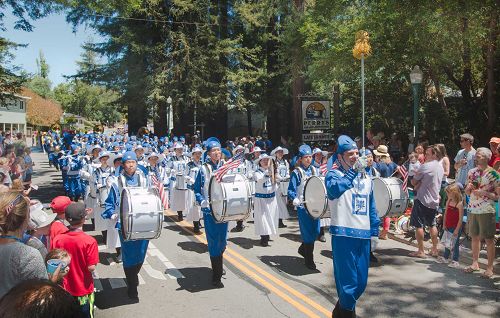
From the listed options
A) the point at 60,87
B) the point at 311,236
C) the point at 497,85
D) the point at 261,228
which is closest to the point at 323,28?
the point at 497,85

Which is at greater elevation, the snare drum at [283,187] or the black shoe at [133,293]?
the snare drum at [283,187]

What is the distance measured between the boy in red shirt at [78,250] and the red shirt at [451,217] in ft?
19.9

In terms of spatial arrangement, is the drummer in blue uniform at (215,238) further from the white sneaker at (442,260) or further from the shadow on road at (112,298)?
the white sneaker at (442,260)

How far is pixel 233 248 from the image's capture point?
9.62 m

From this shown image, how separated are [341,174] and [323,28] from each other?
12.4 m

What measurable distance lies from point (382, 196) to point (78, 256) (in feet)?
16.9

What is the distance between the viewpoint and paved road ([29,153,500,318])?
620 cm

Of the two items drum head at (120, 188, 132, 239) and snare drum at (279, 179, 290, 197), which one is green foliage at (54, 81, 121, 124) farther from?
drum head at (120, 188, 132, 239)

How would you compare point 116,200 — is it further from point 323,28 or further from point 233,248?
point 323,28

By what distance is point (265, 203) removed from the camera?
1006 cm

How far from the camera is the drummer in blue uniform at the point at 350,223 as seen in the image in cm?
512

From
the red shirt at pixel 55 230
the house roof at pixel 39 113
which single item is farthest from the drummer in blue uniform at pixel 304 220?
the house roof at pixel 39 113

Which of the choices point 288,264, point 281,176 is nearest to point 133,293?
point 288,264

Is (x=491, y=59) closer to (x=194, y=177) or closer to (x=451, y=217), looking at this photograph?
(x=451, y=217)
